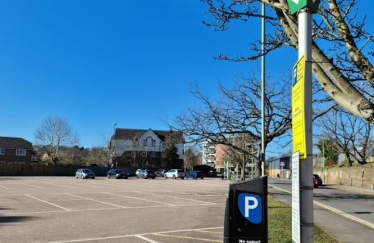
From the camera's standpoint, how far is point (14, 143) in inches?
2975

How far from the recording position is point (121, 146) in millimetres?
83125

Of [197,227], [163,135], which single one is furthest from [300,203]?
[163,135]

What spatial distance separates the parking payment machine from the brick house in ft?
260

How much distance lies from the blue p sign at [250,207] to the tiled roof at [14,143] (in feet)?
261

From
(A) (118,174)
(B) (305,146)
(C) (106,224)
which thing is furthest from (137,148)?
(B) (305,146)

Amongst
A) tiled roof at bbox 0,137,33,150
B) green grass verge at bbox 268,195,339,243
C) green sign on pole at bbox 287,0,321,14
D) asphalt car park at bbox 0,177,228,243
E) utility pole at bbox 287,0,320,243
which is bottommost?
asphalt car park at bbox 0,177,228,243

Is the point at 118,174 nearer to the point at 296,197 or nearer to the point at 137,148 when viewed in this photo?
the point at 137,148

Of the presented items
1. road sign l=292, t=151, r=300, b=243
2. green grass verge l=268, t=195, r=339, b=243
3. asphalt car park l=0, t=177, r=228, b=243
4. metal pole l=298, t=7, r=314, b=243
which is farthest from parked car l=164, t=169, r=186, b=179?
metal pole l=298, t=7, r=314, b=243

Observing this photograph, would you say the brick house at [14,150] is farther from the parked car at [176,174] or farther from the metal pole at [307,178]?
the metal pole at [307,178]

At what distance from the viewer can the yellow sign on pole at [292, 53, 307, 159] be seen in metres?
3.36

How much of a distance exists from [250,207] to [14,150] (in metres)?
80.1

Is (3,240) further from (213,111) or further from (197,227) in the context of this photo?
(213,111)

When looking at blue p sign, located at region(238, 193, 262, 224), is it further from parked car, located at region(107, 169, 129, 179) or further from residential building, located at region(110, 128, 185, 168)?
residential building, located at region(110, 128, 185, 168)

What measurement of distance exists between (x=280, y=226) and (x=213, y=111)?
994 cm
